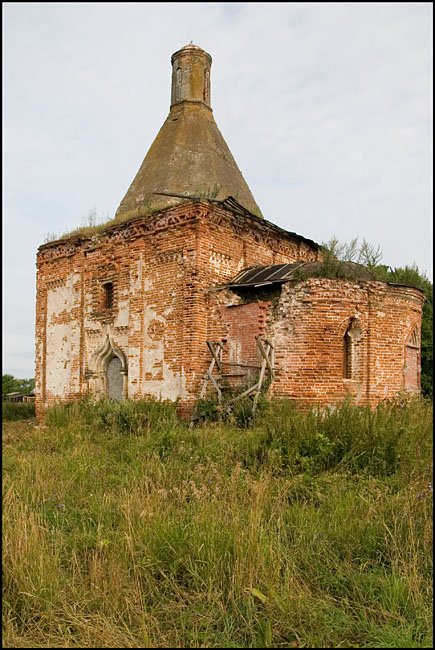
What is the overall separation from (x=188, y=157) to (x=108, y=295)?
517cm

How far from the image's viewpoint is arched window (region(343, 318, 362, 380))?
479 inches

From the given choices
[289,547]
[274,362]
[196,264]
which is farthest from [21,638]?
[196,264]

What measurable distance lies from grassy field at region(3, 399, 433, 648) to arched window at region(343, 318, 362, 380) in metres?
6.09

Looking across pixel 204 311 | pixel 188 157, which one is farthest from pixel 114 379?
pixel 188 157

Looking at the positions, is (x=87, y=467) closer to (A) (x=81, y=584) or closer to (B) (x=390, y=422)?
(A) (x=81, y=584)

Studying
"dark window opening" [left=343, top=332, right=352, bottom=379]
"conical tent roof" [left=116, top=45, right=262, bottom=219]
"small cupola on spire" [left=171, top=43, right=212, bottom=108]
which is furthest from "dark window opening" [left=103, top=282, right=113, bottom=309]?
"small cupola on spire" [left=171, top=43, right=212, bottom=108]

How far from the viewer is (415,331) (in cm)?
1367

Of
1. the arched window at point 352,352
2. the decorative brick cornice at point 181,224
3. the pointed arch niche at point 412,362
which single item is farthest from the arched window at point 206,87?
the pointed arch niche at point 412,362

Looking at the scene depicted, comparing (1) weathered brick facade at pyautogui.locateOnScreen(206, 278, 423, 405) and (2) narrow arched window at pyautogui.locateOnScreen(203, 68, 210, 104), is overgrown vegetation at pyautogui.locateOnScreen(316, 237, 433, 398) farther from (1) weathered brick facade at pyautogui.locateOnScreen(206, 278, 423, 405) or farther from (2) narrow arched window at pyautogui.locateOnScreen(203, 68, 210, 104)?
(2) narrow arched window at pyautogui.locateOnScreen(203, 68, 210, 104)

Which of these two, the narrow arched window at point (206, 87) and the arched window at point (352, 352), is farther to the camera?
the narrow arched window at point (206, 87)

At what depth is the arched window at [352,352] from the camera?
1216 centimetres

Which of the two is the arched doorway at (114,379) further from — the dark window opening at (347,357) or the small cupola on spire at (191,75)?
the small cupola on spire at (191,75)

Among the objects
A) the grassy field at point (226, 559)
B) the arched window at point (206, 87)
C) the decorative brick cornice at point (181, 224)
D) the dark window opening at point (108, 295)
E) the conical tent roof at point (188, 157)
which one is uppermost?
the arched window at point (206, 87)

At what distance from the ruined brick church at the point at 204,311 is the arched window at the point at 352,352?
0.03 m
